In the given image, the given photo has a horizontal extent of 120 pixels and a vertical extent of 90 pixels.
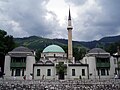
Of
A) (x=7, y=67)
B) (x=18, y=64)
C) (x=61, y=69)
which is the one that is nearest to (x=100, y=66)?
(x=61, y=69)

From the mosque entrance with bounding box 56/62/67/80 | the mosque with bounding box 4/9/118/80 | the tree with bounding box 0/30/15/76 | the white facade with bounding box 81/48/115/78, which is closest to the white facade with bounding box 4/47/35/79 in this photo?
the mosque with bounding box 4/9/118/80

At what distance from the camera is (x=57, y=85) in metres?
32.8

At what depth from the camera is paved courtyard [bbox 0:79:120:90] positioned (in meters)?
32.3

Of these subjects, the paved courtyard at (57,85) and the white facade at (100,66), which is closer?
the paved courtyard at (57,85)

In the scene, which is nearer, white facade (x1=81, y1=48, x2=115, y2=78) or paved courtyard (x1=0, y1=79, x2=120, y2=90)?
paved courtyard (x1=0, y1=79, x2=120, y2=90)

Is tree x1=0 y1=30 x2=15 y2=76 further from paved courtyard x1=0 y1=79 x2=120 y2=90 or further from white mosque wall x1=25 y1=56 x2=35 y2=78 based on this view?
paved courtyard x1=0 y1=79 x2=120 y2=90

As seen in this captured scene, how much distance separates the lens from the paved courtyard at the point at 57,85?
106ft

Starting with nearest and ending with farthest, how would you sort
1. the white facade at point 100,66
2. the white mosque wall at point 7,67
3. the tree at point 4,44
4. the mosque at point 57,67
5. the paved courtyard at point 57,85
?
1. the paved courtyard at point 57,85
2. the white mosque wall at point 7,67
3. the mosque at point 57,67
4. the white facade at point 100,66
5. the tree at point 4,44

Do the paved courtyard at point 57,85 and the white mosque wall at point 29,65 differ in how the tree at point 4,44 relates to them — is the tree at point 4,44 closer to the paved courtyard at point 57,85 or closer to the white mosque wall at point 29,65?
the white mosque wall at point 29,65

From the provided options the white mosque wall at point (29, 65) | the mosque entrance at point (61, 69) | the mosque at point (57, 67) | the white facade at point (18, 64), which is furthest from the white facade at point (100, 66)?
the white facade at point (18, 64)

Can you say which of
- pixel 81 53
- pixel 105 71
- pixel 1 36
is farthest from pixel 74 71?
pixel 81 53

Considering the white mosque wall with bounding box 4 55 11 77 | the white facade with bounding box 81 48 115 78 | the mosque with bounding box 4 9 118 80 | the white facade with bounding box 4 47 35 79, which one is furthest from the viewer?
the white facade with bounding box 81 48 115 78

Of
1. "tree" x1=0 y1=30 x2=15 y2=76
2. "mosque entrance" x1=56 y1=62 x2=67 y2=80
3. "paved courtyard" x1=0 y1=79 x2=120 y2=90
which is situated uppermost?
"tree" x1=0 y1=30 x2=15 y2=76

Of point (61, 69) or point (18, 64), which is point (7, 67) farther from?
point (61, 69)
